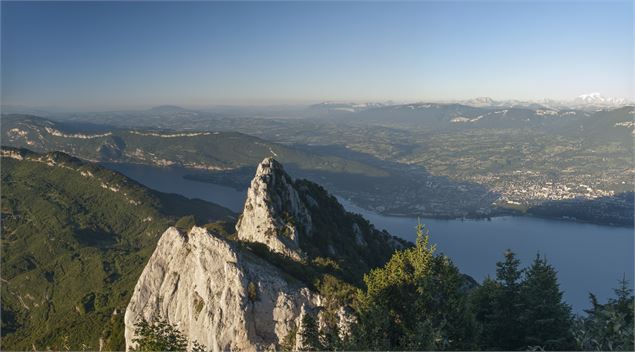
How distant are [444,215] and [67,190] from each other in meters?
184

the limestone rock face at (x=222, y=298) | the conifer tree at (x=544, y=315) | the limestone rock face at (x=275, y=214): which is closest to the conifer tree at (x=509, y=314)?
the conifer tree at (x=544, y=315)

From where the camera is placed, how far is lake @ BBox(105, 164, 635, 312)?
395 feet

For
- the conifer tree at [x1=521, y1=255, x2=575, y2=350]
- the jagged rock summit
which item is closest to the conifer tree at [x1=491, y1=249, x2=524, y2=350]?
the conifer tree at [x1=521, y1=255, x2=575, y2=350]

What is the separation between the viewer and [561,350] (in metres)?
20.8

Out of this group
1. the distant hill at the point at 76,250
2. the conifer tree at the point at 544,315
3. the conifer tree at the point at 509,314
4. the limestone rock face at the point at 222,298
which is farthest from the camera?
the distant hill at the point at 76,250

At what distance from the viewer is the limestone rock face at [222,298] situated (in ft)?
97.4

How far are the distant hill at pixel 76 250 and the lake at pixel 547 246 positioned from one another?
8653cm

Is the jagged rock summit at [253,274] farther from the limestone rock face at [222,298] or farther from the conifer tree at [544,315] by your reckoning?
the conifer tree at [544,315]

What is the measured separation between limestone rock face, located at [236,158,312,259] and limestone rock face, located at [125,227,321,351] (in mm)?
8442

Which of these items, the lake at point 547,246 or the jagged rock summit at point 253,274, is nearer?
the jagged rock summit at point 253,274

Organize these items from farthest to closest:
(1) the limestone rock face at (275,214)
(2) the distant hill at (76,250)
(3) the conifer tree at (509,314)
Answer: (2) the distant hill at (76,250)
(1) the limestone rock face at (275,214)
(3) the conifer tree at (509,314)

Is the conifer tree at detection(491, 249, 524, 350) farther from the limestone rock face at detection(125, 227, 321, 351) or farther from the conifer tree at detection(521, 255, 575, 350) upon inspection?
the limestone rock face at detection(125, 227, 321, 351)

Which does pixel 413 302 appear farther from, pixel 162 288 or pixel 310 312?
pixel 162 288

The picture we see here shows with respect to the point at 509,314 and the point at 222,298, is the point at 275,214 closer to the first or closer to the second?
the point at 222,298
